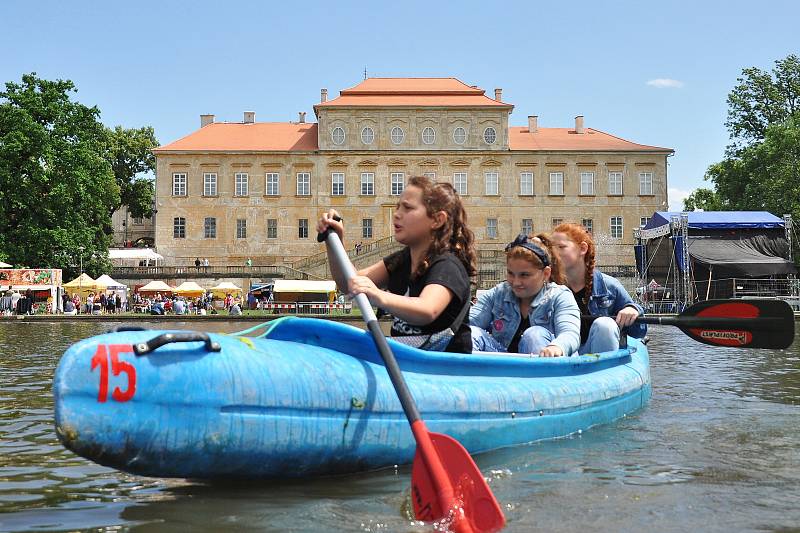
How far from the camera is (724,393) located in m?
8.36

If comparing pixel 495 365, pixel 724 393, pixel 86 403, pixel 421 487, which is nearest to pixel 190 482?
pixel 86 403

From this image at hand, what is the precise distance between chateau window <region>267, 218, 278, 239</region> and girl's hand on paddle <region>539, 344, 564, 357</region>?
52178 millimetres

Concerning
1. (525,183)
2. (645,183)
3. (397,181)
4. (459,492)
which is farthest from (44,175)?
(645,183)

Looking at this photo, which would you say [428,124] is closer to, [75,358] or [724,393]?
[724,393]

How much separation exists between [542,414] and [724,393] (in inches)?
154

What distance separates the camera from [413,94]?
5791cm

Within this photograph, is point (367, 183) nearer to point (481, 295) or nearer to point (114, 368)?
Answer: point (481, 295)

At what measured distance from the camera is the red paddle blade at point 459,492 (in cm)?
349

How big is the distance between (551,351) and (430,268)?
1475 millimetres

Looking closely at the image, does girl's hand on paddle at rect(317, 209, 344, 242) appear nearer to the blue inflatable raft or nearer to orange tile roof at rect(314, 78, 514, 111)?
the blue inflatable raft

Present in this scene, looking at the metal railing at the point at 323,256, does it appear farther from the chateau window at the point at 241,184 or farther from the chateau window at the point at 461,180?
the chateau window at the point at 241,184

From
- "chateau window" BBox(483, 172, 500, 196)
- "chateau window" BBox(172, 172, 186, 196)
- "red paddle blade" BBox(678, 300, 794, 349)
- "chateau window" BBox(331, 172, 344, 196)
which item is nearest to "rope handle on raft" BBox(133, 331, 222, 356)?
"red paddle blade" BBox(678, 300, 794, 349)

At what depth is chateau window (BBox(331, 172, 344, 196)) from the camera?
57.0 metres

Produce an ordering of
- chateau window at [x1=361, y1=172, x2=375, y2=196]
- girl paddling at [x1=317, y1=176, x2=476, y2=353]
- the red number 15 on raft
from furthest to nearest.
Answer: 1. chateau window at [x1=361, y1=172, x2=375, y2=196]
2. girl paddling at [x1=317, y1=176, x2=476, y2=353]
3. the red number 15 on raft
